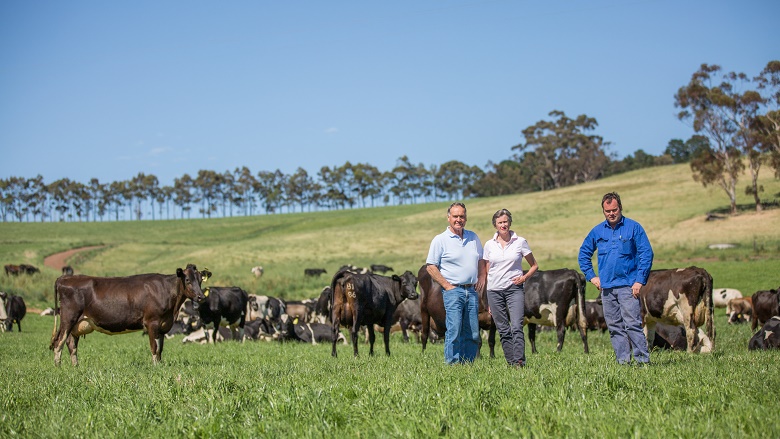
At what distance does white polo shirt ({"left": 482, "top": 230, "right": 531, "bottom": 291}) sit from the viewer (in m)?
9.95

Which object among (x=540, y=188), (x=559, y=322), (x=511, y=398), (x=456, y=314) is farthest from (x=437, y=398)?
(x=540, y=188)

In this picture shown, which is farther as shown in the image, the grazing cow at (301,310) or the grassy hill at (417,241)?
the grassy hill at (417,241)

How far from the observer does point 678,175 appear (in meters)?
89.4

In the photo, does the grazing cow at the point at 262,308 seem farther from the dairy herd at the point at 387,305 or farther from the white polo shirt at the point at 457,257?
the white polo shirt at the point at 457,257

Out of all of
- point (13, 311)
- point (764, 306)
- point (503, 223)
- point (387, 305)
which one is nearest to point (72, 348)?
point (387, 305)

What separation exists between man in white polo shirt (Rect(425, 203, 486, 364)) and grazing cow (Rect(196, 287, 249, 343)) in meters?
11.2

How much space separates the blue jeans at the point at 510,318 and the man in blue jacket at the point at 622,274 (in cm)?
108

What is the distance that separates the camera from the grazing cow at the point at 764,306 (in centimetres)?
1914

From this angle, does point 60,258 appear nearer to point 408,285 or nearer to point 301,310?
point 301,310

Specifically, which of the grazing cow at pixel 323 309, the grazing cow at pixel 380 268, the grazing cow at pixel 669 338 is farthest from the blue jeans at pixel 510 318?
the grazing cow at pixel 380 268

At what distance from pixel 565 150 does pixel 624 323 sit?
113 metres

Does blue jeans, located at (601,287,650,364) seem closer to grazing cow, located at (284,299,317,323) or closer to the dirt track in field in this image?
grazing cow, located at (284,299,317,323)

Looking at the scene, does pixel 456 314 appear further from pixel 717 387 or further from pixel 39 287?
pixel 39 287

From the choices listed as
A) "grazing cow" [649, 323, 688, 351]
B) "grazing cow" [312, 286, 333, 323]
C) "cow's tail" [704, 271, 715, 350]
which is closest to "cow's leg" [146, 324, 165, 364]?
"grazing cow" [649, 323, 688, 351]
